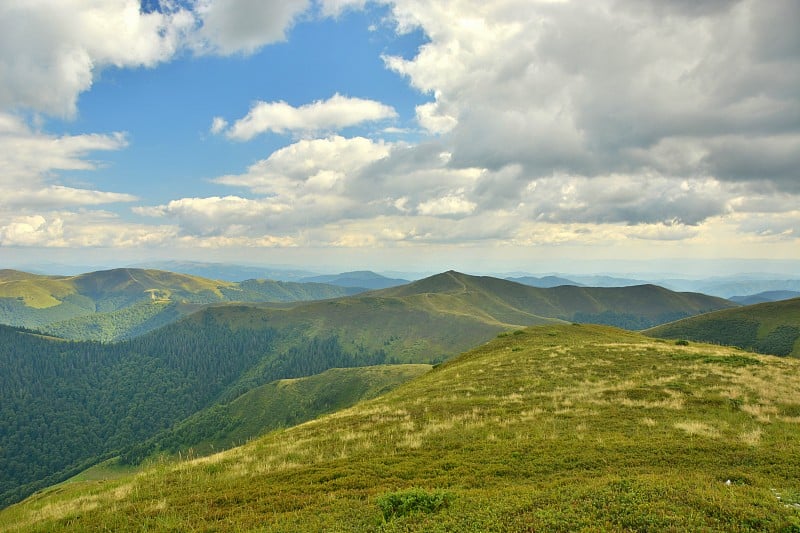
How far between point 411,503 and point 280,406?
18277cm

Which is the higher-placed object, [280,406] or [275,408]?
[280,406]

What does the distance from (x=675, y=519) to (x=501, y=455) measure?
7.44 metres

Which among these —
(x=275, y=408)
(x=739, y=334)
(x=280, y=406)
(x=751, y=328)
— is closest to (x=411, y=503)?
(x=280, y=406)

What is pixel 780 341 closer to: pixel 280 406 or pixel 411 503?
pixel 411 503

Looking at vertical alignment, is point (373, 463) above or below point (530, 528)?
below

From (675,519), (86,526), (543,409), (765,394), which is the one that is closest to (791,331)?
(765,394)

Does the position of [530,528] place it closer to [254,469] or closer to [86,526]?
[254,469]

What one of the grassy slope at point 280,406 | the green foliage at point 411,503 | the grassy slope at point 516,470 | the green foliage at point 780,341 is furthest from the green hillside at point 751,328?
the green foliage at point 411,503

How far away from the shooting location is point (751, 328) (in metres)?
157

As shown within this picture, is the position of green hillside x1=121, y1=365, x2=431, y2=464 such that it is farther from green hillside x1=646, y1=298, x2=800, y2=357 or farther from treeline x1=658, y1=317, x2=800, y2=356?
green hillside x1=646, y1=298, x2=800, y2=357

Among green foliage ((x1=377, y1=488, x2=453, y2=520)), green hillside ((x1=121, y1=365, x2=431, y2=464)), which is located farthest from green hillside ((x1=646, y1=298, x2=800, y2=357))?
green foliage ((x1=377, y1=488, x2=453, y2=520))

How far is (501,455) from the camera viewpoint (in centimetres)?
1587

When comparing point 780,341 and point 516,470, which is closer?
point 516,470

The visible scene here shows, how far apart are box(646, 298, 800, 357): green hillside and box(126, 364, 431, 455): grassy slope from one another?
121m
